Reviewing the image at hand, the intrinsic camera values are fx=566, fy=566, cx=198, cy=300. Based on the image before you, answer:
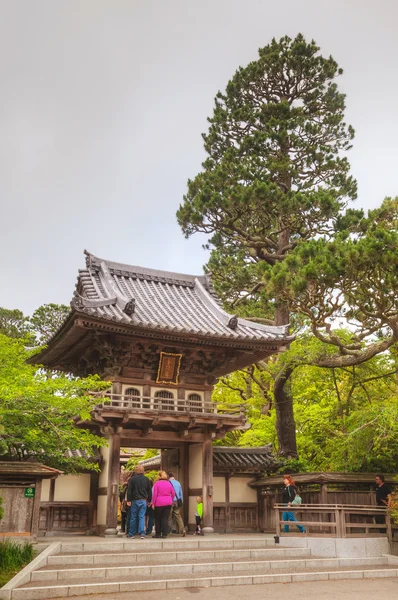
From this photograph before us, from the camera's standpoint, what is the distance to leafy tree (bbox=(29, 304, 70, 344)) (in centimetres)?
4141

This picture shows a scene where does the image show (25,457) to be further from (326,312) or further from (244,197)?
(244,197)

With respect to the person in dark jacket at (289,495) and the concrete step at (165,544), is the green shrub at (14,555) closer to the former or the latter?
the concrete step at (165,544)

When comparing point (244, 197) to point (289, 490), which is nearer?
point (289, 490)

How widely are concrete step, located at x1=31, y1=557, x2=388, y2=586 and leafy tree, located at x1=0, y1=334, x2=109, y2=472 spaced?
2864 millimetres

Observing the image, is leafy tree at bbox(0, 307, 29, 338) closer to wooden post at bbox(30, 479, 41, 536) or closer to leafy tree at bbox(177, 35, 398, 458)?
leafy tree at bbox(177, 35, 398, 458)

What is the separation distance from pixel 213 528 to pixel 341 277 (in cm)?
958

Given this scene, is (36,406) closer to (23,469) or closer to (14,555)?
(23,469)

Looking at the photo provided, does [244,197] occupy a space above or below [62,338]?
above

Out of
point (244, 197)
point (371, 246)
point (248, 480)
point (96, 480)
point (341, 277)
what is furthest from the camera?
point (244, 197)

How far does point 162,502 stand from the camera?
609 inches

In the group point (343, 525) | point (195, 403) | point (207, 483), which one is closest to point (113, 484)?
point (207, 483)

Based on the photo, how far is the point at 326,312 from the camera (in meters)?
17.8

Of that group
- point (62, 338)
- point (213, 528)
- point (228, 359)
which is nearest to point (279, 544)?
point (213, 528)

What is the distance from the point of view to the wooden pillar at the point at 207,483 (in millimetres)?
18141
